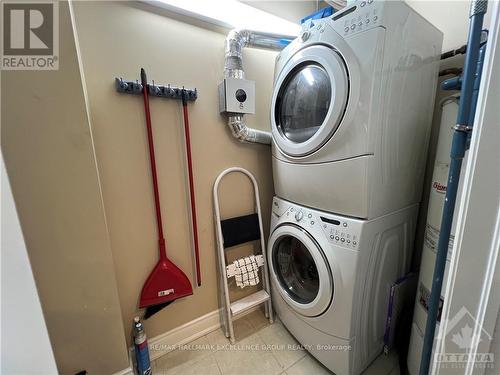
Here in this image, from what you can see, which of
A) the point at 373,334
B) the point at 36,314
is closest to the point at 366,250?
the point at 373,334

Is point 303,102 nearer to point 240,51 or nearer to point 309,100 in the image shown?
point 309,100

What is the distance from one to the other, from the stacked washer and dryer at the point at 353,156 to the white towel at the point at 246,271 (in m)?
0.28

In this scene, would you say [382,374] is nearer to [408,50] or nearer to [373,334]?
[373,334]

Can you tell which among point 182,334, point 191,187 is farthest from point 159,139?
point 182,334

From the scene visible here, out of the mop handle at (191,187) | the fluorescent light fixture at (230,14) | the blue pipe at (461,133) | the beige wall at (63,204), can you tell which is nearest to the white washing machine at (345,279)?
the blue pipe at (461,133)

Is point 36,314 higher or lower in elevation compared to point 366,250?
higher

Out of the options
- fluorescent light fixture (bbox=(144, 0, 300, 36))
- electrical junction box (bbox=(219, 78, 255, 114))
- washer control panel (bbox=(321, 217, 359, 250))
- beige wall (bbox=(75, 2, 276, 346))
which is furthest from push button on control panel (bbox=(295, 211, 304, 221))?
fluorescent light fixture (bbox=(144, 0, 300, 36))

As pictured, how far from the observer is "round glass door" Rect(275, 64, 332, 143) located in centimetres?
94

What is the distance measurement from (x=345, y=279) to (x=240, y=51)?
51.4 inches

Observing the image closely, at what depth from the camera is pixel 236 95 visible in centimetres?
116

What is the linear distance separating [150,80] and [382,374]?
1.99 meters

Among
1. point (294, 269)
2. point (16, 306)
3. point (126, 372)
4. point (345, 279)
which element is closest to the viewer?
point (16, 306)

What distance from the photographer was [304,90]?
3.36 ft

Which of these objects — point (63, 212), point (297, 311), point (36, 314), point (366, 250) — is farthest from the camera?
point (297, 311)
